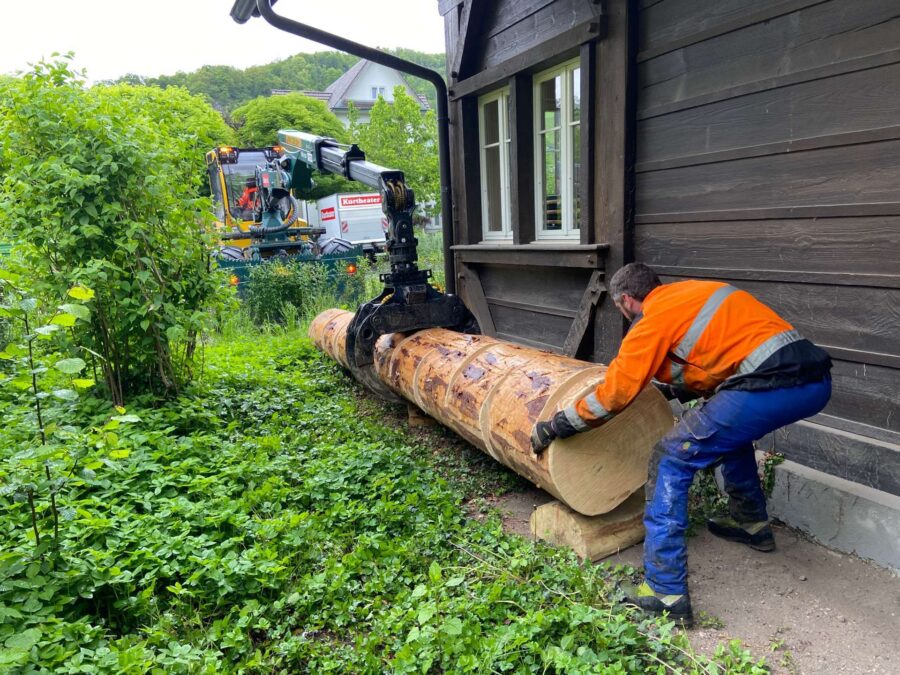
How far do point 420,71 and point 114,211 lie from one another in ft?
11.1

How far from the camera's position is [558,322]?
5.28 metres

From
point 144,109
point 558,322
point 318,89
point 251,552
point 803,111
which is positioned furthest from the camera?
point 318,89

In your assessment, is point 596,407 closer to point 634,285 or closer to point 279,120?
point 634,285

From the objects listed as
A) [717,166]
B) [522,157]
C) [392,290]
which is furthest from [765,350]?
[522,157]

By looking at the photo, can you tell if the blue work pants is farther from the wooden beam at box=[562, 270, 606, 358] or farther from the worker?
the worker

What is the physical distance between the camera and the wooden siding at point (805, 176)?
108 inches

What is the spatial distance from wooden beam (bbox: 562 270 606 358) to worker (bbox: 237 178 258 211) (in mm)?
13943

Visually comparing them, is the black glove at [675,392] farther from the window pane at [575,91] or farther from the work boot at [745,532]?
the window pane at [575,91]

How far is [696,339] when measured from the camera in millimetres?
2568

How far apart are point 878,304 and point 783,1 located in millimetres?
1681

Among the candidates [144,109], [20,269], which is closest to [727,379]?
[20,269]

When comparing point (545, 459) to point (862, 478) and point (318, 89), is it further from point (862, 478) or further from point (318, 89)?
point (318, 89)

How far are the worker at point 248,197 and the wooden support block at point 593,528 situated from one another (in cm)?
1558

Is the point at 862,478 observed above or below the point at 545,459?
below
